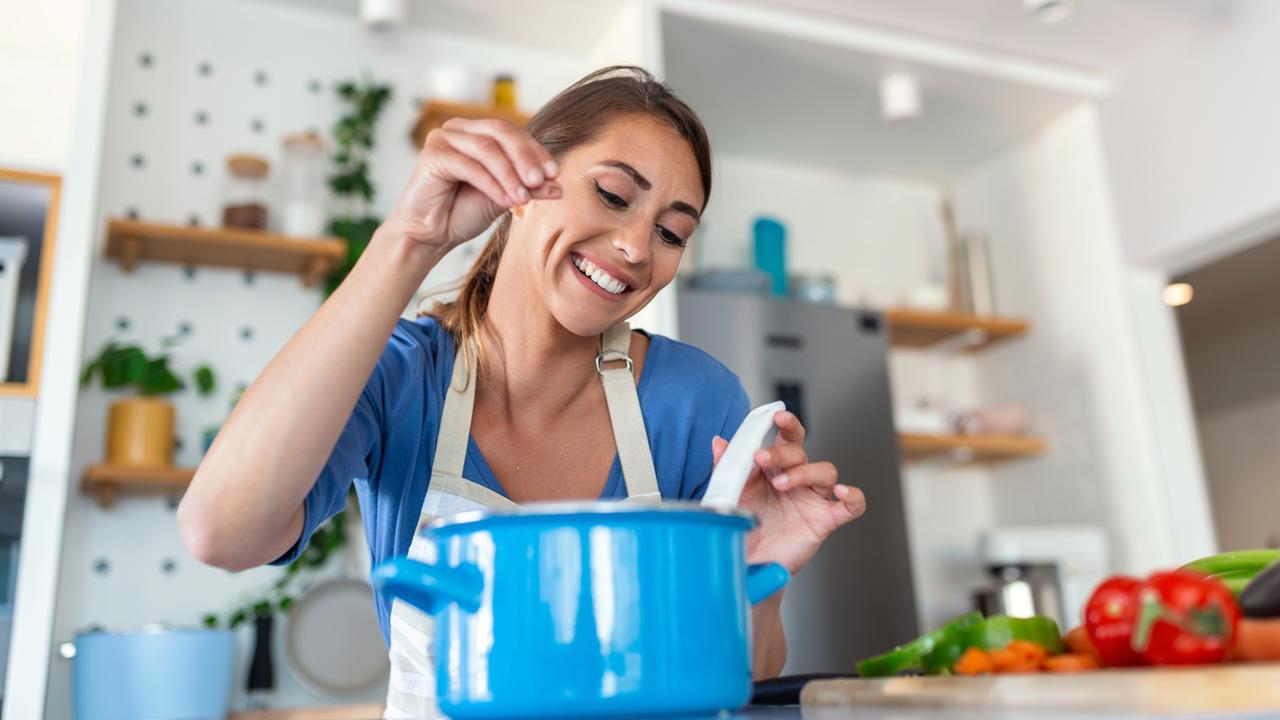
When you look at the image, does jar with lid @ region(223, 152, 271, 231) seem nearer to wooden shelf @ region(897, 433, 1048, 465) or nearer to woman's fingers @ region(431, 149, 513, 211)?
wooden shelf @ region(897, 433, 1048, 465)

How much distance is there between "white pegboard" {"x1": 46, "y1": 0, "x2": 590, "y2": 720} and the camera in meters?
2.54

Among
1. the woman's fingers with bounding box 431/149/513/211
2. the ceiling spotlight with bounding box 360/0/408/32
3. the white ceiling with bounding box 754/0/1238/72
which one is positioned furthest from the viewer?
the white ceiling with bounding box 754/0/1238/72

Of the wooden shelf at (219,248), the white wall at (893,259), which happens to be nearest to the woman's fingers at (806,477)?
the wooden shelf at (219,248)

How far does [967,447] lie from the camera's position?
3416mm

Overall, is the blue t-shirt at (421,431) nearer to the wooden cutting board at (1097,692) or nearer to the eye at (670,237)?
the eye at (670,237)

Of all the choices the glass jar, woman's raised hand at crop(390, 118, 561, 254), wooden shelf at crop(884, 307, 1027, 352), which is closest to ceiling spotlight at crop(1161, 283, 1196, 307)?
wooden shelf at crop(884, 307, 1027, 352)

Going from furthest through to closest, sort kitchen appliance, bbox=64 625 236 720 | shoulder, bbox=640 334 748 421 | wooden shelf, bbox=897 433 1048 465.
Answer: wooden shelf, bbox=897 433 1048 465 → kitchen appliance, bbox=64 625 236 720 → shoulder, bbox=640 334 748 421

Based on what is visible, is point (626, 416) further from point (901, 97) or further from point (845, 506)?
point (901, 97)

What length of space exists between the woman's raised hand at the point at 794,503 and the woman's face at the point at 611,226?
0.27 m

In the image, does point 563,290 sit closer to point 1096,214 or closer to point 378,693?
point 378,693

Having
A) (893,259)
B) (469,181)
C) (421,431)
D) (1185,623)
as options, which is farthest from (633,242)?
A: (893,259)

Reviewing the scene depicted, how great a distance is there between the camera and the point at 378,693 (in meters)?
2.60

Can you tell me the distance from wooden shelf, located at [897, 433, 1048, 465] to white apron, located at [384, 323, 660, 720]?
2.17 metres

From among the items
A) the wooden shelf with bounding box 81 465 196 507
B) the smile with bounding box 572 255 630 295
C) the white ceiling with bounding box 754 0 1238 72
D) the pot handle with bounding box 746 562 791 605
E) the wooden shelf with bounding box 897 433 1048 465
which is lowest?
the pot handle with bounding box 746 562 791 605
